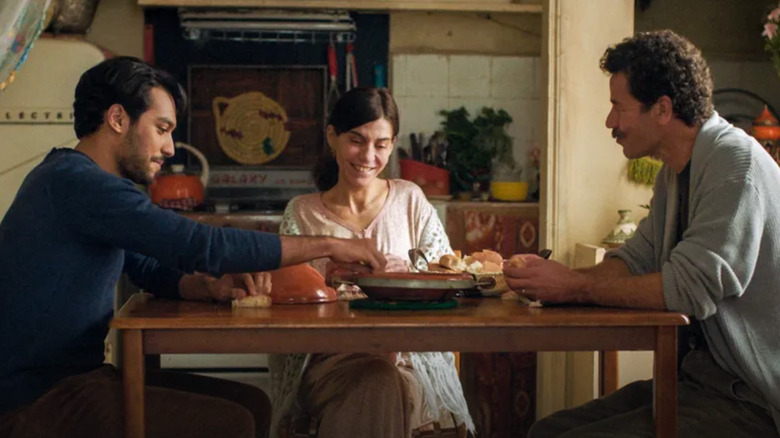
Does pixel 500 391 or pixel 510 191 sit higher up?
pixel 510 191

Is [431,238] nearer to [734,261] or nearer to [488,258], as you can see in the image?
[488,258]

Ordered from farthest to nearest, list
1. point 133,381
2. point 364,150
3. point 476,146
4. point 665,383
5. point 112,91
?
1. point 476,146
2. point 364,150
3. point 112,91
4. point 665,383
5. point 133,381

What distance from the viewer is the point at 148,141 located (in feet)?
8.65

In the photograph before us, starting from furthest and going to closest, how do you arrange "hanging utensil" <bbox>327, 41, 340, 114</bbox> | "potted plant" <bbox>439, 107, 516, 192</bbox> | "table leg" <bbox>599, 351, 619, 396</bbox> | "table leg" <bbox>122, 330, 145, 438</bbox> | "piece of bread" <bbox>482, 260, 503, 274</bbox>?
"hanging utensil" <bbox>327, 41, 340, 114</bbox>, "potted plant" <bbox>439, 107, 516, 192</bbox>, "table leg" <bbox>599, 351, 619, 396</bbox>, "piece of bread" <bbox>482, 260, 503, 274</bbox>, "table leg" <bbox>122, 330, 145, 438</bbox>

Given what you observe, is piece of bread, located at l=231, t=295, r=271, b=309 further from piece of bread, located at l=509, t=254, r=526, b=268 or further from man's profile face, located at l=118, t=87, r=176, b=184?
piece of bread, located at l=509, t=254, r=526, b=268

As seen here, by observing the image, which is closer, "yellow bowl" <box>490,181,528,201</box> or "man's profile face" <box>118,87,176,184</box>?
"man's profile face" <box>118,87,176,184</box>

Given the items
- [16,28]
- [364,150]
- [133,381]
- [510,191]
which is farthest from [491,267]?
[510,191]

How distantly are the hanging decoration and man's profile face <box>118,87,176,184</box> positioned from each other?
124 cm

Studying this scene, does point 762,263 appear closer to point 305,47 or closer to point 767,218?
point 767,218

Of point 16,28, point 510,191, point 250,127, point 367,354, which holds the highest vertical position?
point 16,28

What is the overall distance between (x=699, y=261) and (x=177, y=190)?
3379mm

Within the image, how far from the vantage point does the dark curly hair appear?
265cm

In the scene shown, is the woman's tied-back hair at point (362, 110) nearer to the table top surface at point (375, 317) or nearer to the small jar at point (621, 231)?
the table top surface at point (375, 317)

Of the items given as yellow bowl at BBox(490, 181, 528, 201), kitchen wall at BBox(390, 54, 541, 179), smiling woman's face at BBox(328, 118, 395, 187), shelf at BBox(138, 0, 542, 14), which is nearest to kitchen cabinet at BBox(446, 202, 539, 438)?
yellow bowl at BBox(490, 181, 528, 201)
